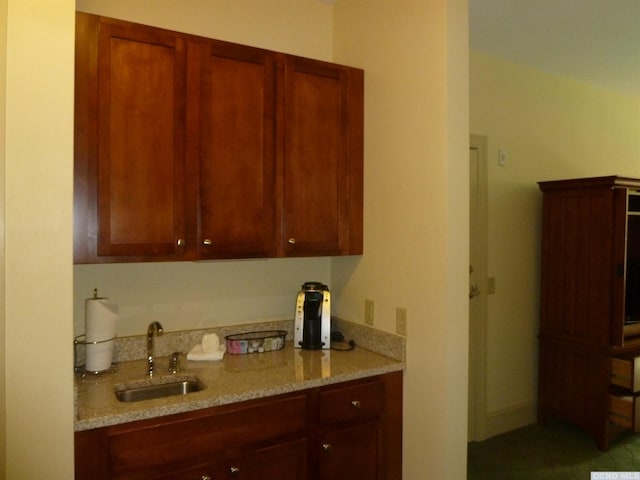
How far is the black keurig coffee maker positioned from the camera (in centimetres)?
228

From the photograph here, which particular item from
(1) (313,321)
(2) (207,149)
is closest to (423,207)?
(1) (313,321)

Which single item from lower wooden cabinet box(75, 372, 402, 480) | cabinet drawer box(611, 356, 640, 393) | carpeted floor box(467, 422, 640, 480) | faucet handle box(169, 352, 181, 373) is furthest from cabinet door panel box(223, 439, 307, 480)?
cabinet drawer box(611, 356, 640, 393)

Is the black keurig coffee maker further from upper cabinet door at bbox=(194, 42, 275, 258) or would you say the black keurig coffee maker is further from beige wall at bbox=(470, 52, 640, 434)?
beige wall at bbox=(470, 52, 640, 434)

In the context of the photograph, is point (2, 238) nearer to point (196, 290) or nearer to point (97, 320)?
point (97, 320)

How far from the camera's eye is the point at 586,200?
3195 mm

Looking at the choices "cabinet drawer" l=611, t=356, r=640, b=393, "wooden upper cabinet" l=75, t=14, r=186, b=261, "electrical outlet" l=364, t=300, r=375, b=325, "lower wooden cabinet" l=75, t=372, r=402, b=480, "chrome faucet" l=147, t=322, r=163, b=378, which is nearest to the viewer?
"lower wooden cabinet" l=75, t=372, r=402, b=480

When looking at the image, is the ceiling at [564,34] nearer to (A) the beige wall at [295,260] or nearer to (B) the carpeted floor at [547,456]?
(A) the beige wall at [295,260]

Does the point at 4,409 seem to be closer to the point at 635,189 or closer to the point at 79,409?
the point at 79,409

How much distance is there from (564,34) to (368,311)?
7.22ft

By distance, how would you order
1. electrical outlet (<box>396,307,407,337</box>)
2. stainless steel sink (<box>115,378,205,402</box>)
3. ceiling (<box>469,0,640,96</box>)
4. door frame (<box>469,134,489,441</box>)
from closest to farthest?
stainless steel sink (<box>115,378,205,402</box>)
electrical outlet (<box>396,307,407,337</box>)
ceiling (<box>469,0,640,96</box>)
door frame (<box>469,134,489,441</box>)

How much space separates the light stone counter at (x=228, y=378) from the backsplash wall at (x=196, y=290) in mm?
211

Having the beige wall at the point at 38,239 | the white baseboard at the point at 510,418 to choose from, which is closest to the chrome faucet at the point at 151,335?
the beige wall at the point at 38,239

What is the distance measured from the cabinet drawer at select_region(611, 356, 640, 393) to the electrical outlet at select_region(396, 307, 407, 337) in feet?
6.35

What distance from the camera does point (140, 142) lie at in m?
1.77
